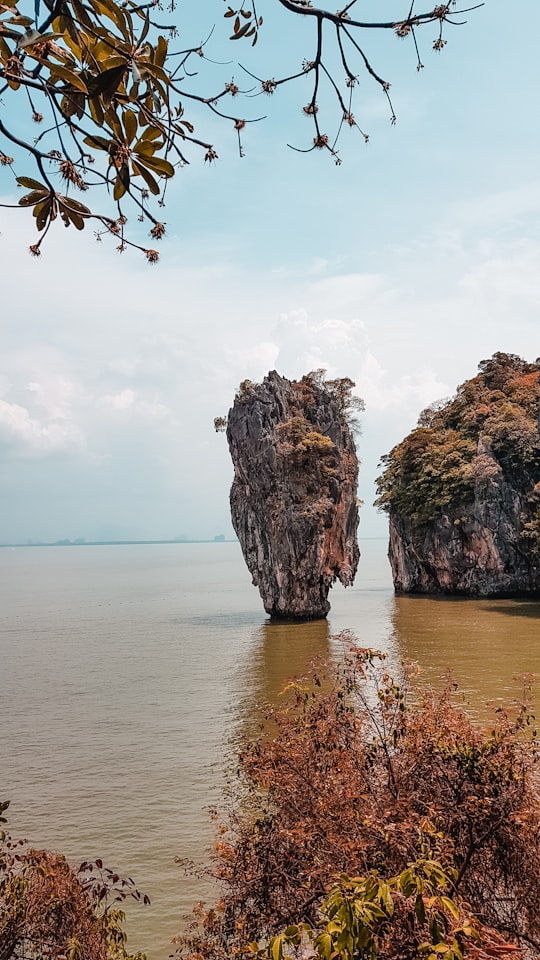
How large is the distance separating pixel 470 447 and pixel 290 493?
16.2 metres

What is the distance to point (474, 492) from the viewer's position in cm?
3681

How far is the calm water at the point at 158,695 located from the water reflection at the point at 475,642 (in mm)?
84

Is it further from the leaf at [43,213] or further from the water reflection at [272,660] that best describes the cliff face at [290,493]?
the leaf at [43,213]

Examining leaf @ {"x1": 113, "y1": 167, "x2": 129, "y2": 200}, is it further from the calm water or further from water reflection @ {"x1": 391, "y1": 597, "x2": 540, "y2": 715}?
water reflection @ {"x1": 391, "y1": 597, "x2": 540, "y2": 715}

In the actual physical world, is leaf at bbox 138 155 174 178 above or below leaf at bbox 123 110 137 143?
below

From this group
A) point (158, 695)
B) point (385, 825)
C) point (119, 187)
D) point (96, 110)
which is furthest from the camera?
point (158, 695)

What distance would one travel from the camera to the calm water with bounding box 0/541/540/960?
917cm

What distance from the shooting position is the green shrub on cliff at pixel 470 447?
3534 centimetres

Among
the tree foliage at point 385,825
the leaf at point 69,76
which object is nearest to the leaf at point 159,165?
the leaf at point 69,76

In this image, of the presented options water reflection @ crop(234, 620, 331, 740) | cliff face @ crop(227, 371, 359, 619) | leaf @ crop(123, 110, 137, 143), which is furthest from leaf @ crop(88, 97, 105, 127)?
cliff face @ crop(227, 371, 359, 619)

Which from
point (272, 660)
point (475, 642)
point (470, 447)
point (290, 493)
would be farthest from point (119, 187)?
point (470, 447)

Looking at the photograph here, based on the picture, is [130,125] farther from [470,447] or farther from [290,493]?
[470,447]

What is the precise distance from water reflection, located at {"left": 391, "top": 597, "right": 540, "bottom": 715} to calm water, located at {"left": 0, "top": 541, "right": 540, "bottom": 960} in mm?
84

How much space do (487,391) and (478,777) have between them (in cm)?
3986
